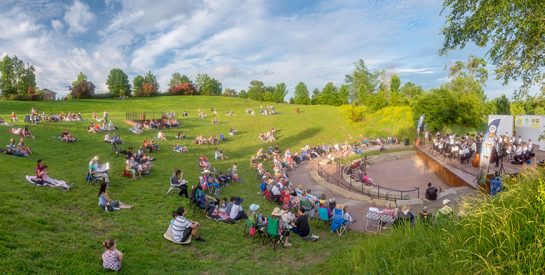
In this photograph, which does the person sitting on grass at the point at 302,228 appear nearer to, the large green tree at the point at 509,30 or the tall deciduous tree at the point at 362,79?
the large green tree at the point at 509,30

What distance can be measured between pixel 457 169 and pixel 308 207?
11.4 m

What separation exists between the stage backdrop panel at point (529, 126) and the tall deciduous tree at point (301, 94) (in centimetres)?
7085

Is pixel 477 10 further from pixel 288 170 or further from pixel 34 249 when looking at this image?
pixel 288 170

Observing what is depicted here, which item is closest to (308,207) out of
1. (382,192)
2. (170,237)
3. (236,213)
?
(236,213)

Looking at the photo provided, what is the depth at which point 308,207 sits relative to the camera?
42.0 ft

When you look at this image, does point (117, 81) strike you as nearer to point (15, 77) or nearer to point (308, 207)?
point (15, 77)

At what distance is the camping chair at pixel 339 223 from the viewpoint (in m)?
11.0

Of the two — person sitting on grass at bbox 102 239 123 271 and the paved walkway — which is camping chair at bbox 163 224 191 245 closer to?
person sitting on grass at bbox 102 239 123 271

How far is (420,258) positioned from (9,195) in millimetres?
11479

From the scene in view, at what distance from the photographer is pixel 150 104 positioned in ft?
219

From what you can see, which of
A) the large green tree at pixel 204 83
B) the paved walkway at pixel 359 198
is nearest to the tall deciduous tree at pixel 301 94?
the large green tree at pixel 204 83

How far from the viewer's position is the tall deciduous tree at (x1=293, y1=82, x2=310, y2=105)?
10097 cm

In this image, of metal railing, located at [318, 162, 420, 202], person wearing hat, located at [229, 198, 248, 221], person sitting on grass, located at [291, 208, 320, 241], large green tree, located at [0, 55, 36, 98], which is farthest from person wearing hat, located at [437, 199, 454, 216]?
large green tree, located at [0, 55, 36, 98]

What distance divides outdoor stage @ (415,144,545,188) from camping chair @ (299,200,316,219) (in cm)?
850
